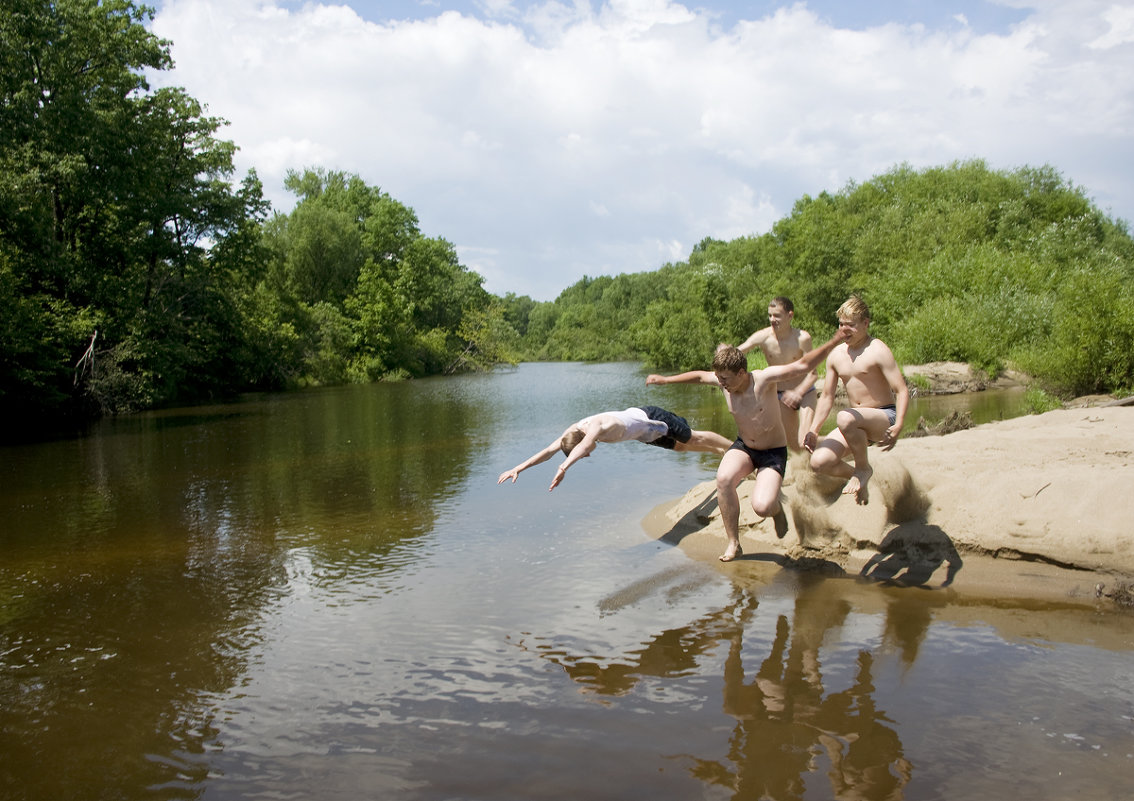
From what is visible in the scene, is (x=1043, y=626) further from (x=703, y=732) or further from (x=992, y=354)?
(x=992, y=354)

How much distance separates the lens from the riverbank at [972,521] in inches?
264

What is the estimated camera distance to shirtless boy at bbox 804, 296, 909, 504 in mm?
7164

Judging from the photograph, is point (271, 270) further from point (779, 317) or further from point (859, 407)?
point (859, 407)

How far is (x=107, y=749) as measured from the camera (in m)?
4.60

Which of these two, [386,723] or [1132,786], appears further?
[386,723]

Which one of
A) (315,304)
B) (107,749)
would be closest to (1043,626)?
(107,749)

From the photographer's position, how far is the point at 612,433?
758 cm

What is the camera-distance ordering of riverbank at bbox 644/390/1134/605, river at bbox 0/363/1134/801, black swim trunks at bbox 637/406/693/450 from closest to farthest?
river at bbox 0/363/1134/801
riverbank at bbox 644/390/1134/605
black swim trunks at bbox 637/406/693/450

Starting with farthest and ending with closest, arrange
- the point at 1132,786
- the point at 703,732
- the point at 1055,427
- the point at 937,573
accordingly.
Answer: the point at 1055,427 < the point at 937,573 < the point at 703,732 < the point at 1132,786

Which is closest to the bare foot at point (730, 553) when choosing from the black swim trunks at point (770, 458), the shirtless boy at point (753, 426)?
the shirtless boy at point (753, 426)

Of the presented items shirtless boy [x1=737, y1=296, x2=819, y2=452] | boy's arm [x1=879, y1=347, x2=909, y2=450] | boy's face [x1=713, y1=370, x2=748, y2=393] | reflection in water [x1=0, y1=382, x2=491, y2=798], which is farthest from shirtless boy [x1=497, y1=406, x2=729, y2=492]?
reflection in water [x1=0, y1=382, x2=491, y2=798]

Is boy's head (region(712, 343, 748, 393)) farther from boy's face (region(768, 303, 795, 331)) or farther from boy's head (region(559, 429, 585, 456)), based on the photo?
boy's face (region(768, 303, 795, 331))

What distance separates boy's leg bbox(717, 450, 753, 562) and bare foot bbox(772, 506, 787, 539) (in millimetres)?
579

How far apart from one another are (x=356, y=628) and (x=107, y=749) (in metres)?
2.11
